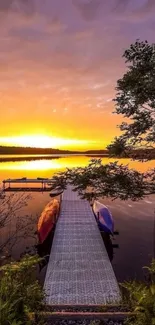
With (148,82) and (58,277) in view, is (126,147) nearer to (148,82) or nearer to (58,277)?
(148,82)

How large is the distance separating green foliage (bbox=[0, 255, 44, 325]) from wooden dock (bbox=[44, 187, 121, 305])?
0.62 metres

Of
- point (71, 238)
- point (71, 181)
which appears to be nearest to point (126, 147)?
point (71, 181)

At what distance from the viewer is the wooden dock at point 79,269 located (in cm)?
970

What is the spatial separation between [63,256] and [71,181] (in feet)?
26.8

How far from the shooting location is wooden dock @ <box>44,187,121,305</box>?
9703 mm

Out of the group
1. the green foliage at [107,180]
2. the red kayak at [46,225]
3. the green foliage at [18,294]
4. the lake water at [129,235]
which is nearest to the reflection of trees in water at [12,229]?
the lake water at [129,235]

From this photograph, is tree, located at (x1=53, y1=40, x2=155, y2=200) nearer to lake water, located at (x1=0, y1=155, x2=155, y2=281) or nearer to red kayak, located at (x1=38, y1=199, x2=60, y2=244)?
lake water, located at (x1=0, y1=155, x2=155, y2=281)

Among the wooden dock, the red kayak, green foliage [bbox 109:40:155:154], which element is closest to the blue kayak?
the wooden dock

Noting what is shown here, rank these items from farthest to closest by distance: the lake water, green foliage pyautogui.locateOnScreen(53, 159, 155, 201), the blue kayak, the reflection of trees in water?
the blue kayak < the lake water < the reflection of trees in water < green foliage pyautogui.locateOnScreen(53, 159, 155, 201)

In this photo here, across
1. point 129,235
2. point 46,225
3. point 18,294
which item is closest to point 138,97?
point 18,294

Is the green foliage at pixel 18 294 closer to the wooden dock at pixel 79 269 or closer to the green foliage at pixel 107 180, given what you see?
the wooden dock at pixel 79 269

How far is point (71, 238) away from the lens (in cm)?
1661

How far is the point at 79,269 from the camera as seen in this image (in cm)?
1223

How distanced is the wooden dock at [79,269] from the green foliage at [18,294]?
0.62 meters
